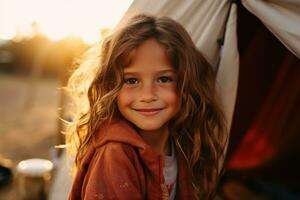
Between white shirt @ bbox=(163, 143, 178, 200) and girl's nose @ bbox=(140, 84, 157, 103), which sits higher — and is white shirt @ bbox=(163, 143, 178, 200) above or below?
below

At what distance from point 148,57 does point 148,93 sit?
135 mm

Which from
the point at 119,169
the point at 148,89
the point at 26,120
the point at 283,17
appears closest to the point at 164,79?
the point at 148,89

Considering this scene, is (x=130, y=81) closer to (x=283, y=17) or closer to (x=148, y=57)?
(x=148, y=57)

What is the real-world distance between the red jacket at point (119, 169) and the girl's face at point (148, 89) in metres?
0.07

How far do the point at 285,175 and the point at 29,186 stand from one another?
88.1 inches

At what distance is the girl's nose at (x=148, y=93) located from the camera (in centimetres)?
164

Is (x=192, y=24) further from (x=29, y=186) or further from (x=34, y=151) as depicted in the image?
(x=34, y=151)

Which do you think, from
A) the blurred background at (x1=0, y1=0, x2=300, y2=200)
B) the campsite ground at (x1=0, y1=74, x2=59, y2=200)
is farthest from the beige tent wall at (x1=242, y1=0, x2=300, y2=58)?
the campsite ground at (x1=0, y1=74, x2=59, y2=200)

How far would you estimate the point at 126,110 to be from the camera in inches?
67.7

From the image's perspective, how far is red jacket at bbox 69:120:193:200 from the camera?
1.56 meters

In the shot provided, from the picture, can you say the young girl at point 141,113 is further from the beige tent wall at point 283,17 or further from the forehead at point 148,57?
the beige tent wall at point 283,17

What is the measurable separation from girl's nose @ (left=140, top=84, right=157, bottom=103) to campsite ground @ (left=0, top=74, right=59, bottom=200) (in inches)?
114

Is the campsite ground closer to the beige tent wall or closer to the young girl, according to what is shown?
the young girl

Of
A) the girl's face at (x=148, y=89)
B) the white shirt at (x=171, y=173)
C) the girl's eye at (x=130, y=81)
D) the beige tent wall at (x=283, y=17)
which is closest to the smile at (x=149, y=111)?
the girl's face at (x=148, y=89)
